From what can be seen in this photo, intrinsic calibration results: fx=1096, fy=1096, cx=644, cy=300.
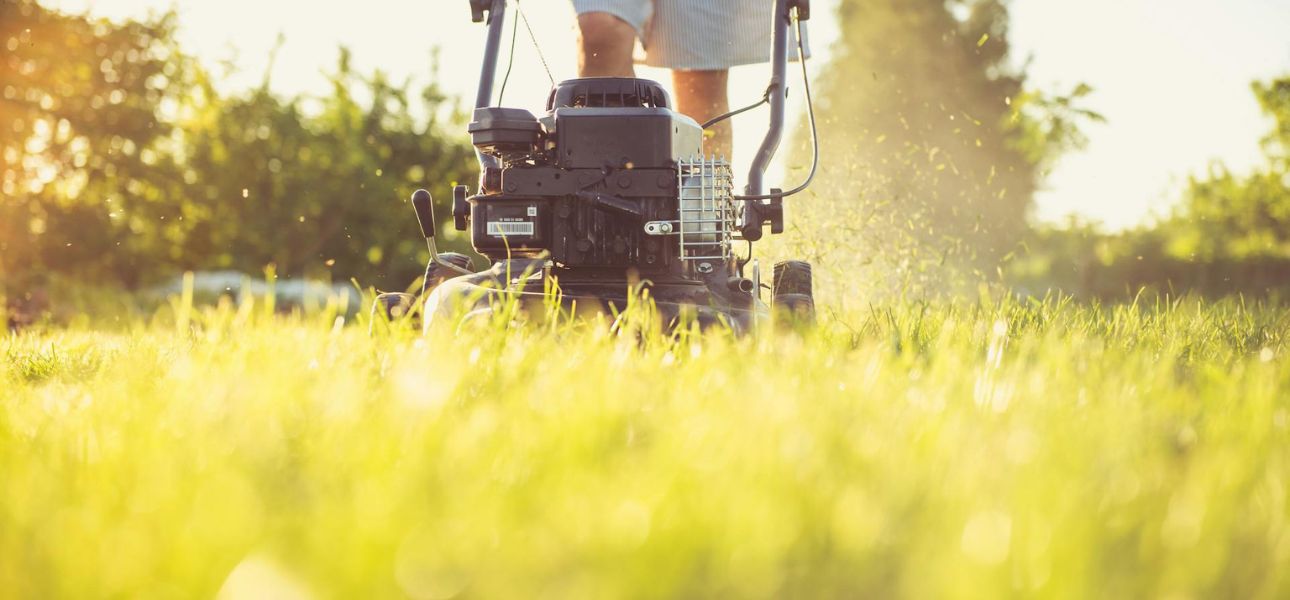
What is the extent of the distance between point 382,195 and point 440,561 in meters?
12.0

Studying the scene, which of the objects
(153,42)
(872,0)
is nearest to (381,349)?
(153,42)

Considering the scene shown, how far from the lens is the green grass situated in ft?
3.06

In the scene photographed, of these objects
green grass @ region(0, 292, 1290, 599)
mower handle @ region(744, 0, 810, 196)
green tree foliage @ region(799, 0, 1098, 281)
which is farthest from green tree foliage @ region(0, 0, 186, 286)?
green tree foliage @ region(799, 0, 1098, 281)

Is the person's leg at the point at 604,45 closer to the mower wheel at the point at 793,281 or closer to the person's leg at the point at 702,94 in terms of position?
the person's leg at the point at 702,94

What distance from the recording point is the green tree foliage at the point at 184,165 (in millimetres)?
10938

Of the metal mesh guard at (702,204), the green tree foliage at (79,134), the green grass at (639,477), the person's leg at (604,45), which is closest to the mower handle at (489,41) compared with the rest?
the person's leg at (604,45)

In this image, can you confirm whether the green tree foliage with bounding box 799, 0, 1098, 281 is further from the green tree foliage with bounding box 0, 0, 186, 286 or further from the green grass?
the green grass

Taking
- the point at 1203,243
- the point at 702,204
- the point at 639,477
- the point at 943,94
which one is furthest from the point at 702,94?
the point at 943,94

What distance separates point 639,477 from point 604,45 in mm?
3053

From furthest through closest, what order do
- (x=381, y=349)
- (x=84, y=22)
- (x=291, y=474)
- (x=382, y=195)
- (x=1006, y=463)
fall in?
(x=382, y=195)
(x=84, y=22)
(x=381, y=349)
(x=291, y=474)
(x=1006, y=463)

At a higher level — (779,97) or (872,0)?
(872,0)

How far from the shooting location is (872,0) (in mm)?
28203

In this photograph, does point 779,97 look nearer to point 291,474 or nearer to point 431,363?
point 431,363

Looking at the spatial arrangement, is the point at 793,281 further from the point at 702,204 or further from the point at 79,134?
the point at 79,134
